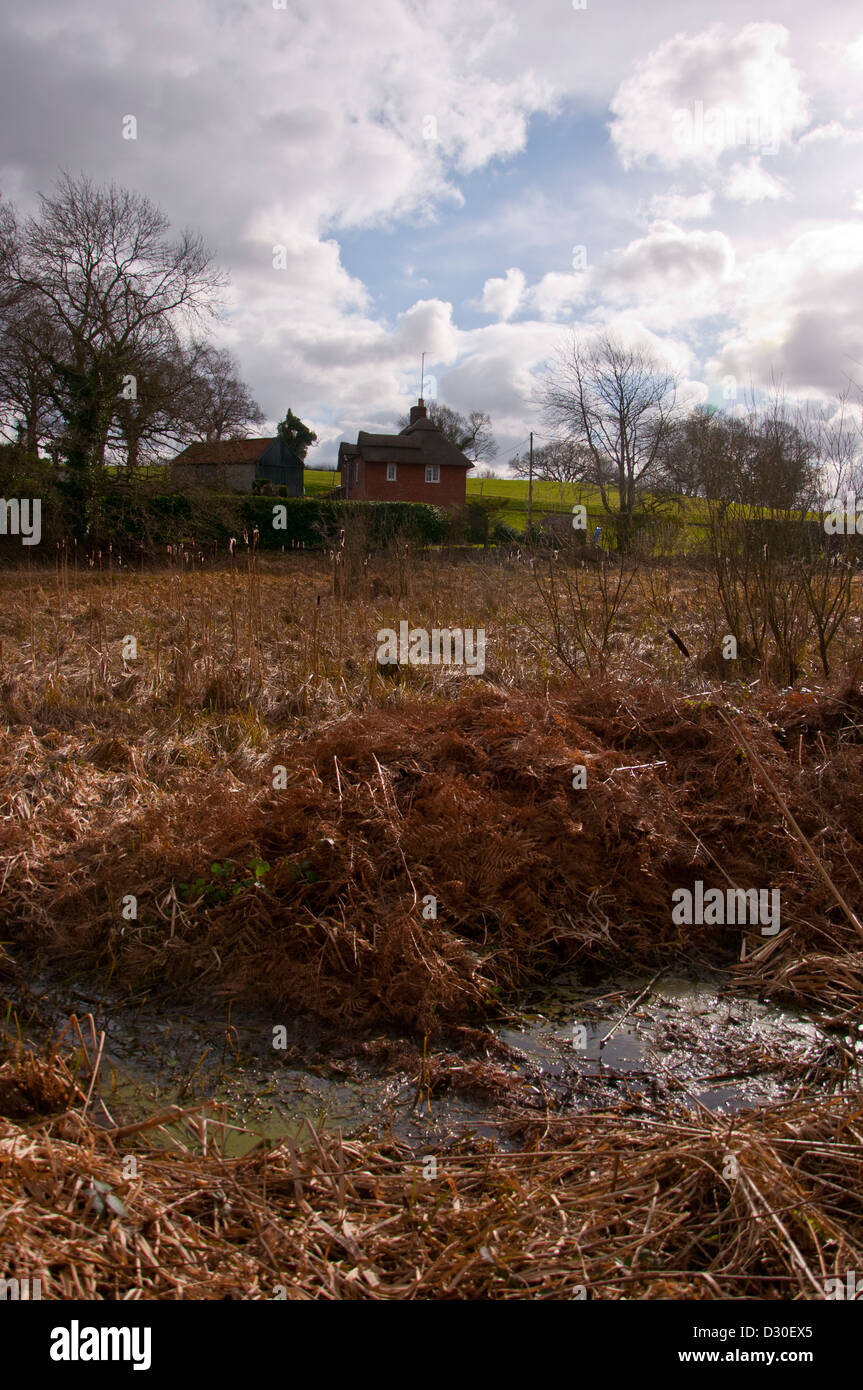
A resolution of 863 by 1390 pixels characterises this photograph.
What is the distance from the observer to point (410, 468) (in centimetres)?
4547

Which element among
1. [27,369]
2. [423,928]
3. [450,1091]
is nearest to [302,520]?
[27,369]

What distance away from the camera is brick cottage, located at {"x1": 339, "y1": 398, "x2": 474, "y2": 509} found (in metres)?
45.0

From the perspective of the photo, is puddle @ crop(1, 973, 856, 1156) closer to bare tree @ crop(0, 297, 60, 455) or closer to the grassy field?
the grassy field

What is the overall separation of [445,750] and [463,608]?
4975 millimetres

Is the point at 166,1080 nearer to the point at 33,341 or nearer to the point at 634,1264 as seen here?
the point at 634,1264

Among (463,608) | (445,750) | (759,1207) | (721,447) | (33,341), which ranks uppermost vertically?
(33,341)

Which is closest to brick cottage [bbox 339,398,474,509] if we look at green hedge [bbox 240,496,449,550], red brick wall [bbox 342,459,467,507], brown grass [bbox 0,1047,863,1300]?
red brick wall [bbox 342,459,467,507]

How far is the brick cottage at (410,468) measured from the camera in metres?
45.0

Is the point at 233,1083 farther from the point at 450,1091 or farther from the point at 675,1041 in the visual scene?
the point at 675,1041

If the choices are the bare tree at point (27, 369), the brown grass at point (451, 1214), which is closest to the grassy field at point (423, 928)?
the brown grass at point (451, 1214)

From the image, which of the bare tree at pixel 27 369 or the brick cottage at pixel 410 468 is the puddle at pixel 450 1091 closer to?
the bare tree at pixel 27 369

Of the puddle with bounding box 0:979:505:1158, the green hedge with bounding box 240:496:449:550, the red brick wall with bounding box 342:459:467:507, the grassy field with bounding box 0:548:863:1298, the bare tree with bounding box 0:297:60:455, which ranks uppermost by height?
the red brick wall with bounding box 342:459:467:507

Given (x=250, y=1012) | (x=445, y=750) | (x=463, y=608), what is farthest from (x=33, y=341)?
(x=250, y=1012)
